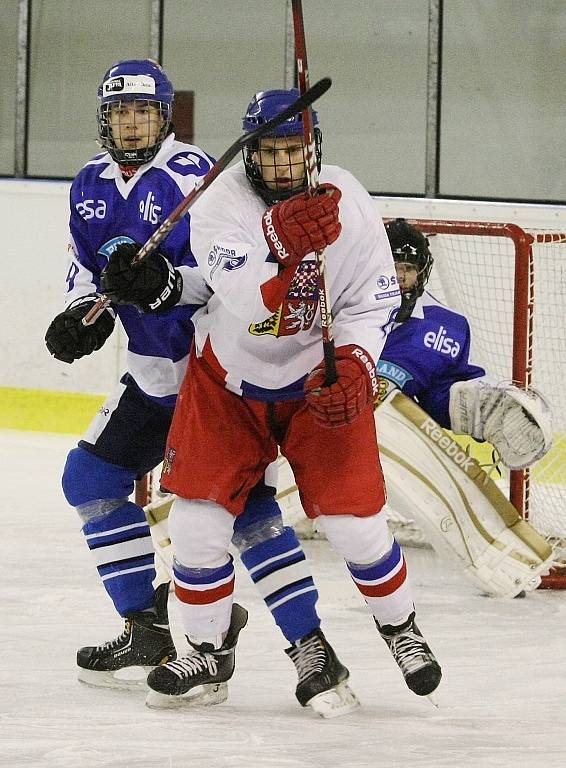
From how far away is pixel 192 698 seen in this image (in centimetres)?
217

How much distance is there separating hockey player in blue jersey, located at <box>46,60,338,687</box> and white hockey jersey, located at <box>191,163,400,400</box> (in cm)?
14

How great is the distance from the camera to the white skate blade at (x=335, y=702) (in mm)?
2121

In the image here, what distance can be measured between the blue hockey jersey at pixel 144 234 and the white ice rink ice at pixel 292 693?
0.54m

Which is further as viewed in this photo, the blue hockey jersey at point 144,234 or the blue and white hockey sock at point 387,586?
the blue hockey jersey at point 144,234

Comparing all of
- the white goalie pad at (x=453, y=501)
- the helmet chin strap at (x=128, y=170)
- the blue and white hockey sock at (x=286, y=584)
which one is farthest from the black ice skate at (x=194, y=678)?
the white goalie pad at (x=453, y=501)

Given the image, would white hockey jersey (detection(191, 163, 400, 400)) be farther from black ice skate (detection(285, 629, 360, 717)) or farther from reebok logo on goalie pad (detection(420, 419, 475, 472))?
reebok logo on goalie pad (detection(420, 419, 475, 472))

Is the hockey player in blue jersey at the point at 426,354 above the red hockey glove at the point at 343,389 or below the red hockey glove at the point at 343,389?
below

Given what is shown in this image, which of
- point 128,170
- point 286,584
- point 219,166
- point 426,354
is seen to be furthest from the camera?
point 426,354

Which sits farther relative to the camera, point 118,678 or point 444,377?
point 444,377

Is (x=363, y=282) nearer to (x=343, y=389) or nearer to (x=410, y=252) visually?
(x=343, y=389)

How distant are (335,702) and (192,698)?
23 centimetres

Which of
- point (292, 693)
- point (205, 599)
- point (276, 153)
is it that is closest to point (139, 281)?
point (276, 153)

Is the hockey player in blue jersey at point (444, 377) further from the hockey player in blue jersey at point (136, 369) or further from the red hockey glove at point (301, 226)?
the red hockey glove at point (301, 226)

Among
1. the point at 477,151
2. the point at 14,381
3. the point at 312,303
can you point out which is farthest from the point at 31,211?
the point at 312,303
